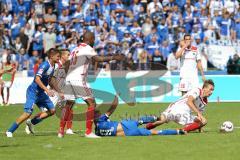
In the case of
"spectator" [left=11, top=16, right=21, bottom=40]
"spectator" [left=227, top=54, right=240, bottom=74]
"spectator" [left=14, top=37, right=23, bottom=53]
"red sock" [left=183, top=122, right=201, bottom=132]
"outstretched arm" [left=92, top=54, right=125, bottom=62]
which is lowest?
"spectator" [left=227, top=54, right=240, bottom=74]

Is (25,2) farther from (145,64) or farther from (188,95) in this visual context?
(188,95)

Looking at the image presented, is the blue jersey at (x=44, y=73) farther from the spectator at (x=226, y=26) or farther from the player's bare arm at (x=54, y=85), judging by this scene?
the spectator at (x=226, y=26)

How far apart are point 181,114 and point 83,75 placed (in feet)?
8.10

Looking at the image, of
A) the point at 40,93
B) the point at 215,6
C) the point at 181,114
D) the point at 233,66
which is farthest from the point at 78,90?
the point at 215,6

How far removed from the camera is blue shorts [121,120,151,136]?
55.3 ft

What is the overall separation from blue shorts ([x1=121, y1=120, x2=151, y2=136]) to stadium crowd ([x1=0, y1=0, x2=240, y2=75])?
15.7 m

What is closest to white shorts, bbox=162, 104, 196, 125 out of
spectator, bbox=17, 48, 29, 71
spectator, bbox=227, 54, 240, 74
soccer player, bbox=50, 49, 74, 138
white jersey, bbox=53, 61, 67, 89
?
soccer player, bbox=50, 49, 74, 138

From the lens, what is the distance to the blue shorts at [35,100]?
1739cm

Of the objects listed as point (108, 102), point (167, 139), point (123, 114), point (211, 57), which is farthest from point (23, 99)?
point (167, 139)

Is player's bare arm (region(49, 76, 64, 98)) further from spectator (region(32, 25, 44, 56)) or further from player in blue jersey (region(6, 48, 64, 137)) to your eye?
spectator (region(32, 25, 44, 56))

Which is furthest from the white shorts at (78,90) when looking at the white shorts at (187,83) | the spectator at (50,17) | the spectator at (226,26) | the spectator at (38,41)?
the spectator at (226,26)

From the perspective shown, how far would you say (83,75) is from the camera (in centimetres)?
1706

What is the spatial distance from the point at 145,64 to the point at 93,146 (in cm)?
1792

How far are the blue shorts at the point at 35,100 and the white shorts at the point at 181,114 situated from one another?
279 centimetres
